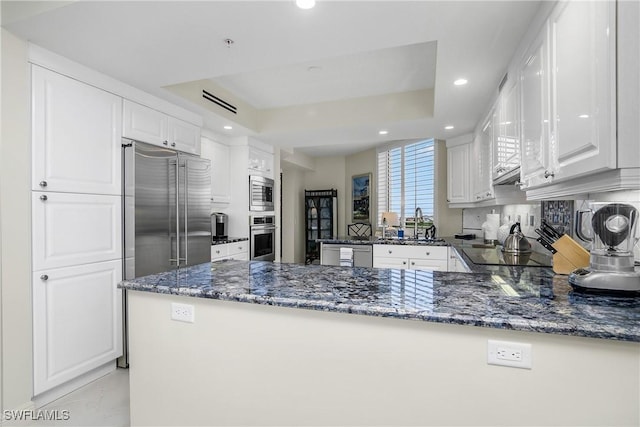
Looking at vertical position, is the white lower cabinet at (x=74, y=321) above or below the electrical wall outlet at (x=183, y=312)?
below

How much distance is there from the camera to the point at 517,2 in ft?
5.25

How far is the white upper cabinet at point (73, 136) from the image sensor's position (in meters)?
2.04

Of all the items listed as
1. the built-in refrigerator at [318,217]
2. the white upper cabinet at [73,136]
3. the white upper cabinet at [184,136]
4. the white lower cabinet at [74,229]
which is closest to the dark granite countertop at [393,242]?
the white upper cabinet at [184,136]

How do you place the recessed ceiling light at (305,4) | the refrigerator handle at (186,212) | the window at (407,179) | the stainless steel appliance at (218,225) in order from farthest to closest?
the window at (407,179) → the stainless steel appliance at (218,225) → the refrigerator handle at (186,212) → the recessed ceiling light at (305,4)

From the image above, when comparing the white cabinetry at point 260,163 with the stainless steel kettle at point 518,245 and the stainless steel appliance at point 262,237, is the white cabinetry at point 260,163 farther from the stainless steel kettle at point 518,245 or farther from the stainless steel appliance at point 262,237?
the stainless steel kettle at point 518,245

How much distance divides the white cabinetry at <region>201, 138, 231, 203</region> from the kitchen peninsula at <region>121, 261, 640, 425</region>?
2.66m

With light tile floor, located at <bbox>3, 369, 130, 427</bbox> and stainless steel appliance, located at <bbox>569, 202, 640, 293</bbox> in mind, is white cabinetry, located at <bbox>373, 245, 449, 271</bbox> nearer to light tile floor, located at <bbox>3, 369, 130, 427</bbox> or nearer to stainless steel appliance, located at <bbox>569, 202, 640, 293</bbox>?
stainless steel appliance, located at <bbox>569, 202, 640, 293</bbox>

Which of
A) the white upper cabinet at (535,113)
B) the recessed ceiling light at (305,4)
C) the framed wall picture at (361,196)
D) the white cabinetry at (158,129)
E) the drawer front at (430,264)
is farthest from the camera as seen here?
the framed wall picture at (361,196)

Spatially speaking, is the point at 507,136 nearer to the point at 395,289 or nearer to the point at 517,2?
the point at 517,2

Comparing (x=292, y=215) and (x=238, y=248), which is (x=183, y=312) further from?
(x=292, y=215)

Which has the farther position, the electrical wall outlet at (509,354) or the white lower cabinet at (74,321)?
the white lower cabinet at (74,321)

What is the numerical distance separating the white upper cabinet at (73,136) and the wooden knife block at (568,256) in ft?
9.58

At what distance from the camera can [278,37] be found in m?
1.96

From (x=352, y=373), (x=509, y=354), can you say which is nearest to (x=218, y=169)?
(x=352, y=373)
